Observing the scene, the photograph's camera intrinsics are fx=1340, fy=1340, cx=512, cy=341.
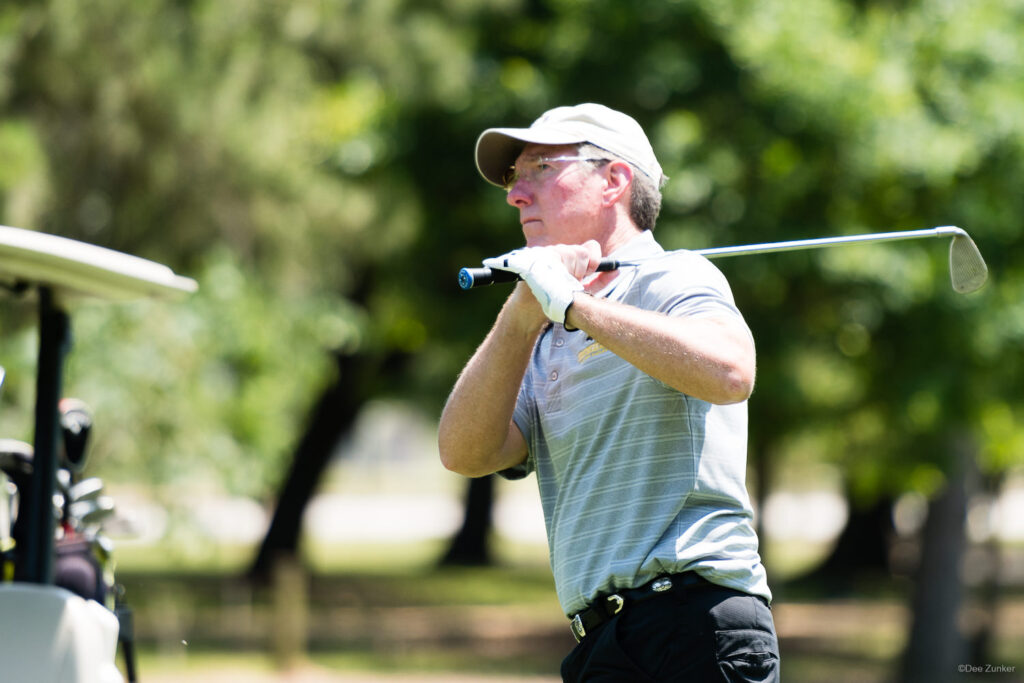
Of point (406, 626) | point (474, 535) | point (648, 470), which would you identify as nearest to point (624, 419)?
point (648, 470)

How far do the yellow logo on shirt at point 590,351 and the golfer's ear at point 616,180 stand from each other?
13.1 inches

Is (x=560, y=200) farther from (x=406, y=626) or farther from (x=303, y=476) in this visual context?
(x=303, y=476)

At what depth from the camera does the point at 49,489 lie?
3.94m

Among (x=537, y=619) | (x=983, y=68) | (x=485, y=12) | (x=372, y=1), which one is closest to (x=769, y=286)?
(x=983, y=68)

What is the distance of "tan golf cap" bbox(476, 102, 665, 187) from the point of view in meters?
2.91

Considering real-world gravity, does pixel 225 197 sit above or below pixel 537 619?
above

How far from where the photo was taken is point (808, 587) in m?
23.6

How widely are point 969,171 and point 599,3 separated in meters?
3.17

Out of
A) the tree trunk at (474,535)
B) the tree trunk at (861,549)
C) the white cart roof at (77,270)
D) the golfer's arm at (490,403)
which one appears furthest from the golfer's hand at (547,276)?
the tree trunk at (474,535)

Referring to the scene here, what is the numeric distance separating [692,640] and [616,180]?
100cm

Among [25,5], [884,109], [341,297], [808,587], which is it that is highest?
[25,5]

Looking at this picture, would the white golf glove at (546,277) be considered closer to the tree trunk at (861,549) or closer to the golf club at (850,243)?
the golf club at (850,243)

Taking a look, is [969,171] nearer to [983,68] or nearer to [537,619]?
[983,68]

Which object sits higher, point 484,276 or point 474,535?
point 484,276
